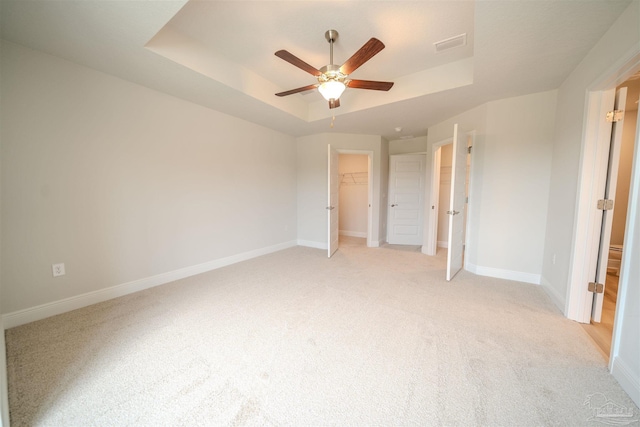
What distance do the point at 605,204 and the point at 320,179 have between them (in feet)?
12.5

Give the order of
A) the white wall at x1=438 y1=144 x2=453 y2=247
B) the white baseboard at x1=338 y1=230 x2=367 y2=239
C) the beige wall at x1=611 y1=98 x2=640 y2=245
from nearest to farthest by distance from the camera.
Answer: the beige wall at x1=611 y1=98 x2=640 y2=245, the white wall at x1=438 y1=144 x2=453 y2=247, the white baseboard at x1=338 y1=230 x2=367 y2=239

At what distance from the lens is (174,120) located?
2980mm

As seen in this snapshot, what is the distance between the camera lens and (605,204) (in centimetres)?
199

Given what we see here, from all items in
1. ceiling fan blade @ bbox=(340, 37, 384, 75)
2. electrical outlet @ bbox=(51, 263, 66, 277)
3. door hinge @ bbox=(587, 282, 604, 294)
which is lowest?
door hinge @ bbox=(587, 282, 604, 294)

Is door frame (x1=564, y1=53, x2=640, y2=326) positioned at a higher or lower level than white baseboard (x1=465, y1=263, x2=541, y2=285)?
higher

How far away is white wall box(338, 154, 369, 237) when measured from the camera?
241 inches

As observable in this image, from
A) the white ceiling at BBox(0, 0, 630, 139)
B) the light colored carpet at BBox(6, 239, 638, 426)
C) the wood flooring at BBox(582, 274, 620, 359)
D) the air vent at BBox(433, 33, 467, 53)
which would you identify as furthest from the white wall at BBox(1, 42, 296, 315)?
the wood flooring at BBox(582, 274, 620, 359)

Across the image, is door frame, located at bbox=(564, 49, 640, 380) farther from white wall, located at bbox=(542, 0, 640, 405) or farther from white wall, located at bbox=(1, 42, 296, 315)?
white wall, located at bbox=(1, 42, 296, 315)

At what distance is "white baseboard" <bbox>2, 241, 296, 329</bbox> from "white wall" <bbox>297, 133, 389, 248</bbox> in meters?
1.76

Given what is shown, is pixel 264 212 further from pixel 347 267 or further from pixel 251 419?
pixel 251 419

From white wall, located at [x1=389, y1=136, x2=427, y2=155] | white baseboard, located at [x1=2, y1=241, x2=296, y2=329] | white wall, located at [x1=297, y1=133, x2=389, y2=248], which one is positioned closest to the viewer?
white baseboard, located at [x1=2, y1=241, x2=296, y2=329]

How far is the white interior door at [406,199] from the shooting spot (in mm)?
5113

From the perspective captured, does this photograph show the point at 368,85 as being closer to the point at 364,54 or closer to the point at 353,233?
the point at 364,54

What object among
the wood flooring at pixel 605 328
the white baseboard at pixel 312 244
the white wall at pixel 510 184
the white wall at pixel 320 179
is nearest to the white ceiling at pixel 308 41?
the white wall at pixel 510 184
